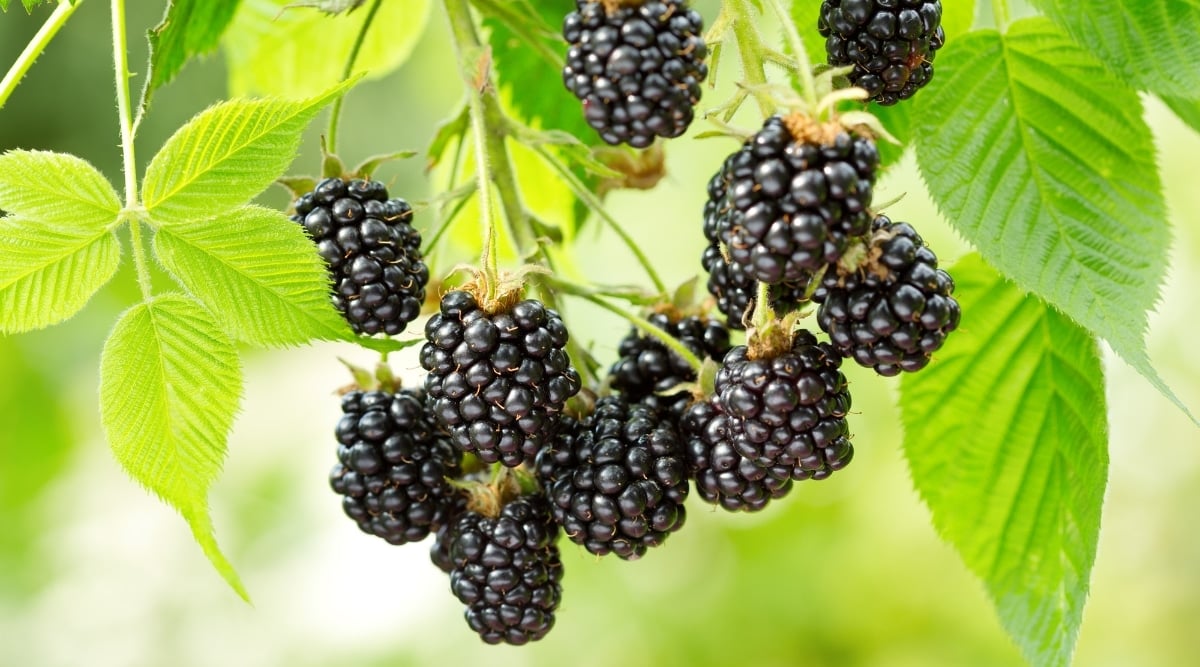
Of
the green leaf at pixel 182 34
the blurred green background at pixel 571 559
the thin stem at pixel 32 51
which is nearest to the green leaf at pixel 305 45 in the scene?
the green leaf at pixel 182 34

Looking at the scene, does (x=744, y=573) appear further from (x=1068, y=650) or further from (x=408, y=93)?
(x=1068, y=650)

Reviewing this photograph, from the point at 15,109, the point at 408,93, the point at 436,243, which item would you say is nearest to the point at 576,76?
the point at 436,243

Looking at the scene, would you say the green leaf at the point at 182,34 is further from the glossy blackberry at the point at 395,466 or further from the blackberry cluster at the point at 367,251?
the glossy blackberry at the point at 395,466

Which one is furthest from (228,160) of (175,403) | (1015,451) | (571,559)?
(571,559)

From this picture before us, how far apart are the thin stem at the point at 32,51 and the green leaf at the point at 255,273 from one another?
233 mm

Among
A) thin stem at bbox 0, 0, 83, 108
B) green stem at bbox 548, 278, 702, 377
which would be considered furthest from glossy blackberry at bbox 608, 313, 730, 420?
thin stem at bbox 0, 0, 83, 108

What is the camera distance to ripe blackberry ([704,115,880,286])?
79cm

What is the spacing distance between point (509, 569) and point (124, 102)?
582mm

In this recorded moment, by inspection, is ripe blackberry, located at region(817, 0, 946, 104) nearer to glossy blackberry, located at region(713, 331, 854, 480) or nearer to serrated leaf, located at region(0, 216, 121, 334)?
glossy blackberry, located at region(713, 331, 854, 480)

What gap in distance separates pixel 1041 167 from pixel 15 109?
4.68 m

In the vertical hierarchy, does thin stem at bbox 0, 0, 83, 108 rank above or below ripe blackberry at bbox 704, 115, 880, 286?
above

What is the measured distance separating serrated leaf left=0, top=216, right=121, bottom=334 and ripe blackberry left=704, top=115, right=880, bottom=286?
1.89ft

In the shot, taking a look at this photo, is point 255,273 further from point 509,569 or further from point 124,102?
point 509,569

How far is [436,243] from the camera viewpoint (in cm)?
126
